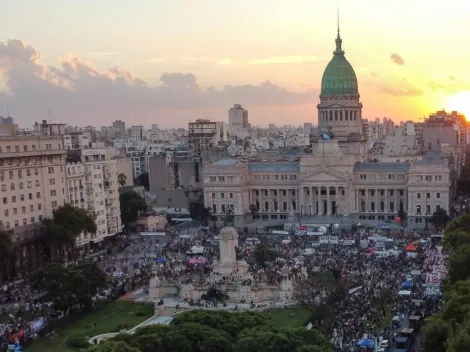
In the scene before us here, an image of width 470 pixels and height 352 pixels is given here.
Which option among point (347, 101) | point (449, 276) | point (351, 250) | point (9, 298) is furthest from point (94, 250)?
point (347, 101)

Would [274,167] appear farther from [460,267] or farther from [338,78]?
[460,267]

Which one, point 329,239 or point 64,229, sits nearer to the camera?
point 64,229

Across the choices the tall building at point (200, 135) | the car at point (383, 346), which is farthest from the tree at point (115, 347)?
the tall building at point (200, 135)

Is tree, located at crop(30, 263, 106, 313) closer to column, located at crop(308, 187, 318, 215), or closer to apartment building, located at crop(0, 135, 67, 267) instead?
apartment building, located at crop(0, 135, 67, 267)

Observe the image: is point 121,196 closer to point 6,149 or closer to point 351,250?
point 6,149

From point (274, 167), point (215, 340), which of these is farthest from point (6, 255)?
point (274, 167)

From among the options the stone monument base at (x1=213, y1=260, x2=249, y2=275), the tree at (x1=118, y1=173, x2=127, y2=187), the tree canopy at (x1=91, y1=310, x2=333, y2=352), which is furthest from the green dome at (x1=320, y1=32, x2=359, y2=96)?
the tree canopy at (x1=91, y1=310, x2=333, y2=352)
